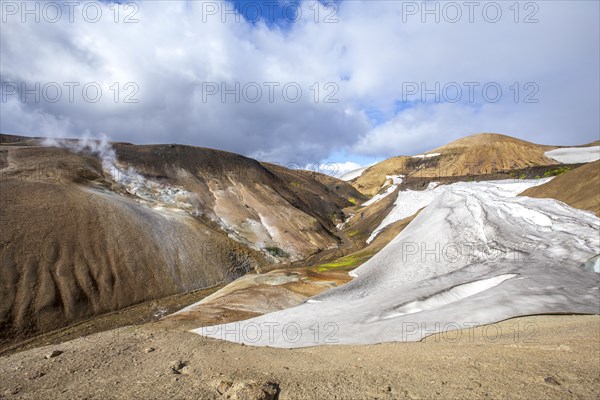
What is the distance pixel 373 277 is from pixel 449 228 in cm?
851

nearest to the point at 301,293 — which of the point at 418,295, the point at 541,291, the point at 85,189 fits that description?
the point at 418,295

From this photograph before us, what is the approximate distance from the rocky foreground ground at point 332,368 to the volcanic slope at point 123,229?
1601 centimetres

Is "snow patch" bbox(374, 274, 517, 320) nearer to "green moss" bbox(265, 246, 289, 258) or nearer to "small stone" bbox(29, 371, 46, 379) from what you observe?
"small stone" bbox(29, 371, 46, 379)

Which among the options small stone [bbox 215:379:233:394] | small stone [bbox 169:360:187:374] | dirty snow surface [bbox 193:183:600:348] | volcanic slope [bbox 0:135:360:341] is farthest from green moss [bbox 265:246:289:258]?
small stone [bbox 215:379:233:394]

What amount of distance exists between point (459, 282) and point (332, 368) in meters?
12.5

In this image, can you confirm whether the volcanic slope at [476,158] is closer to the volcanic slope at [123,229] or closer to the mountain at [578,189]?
the mountain at [578,189]

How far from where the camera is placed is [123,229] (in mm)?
33906

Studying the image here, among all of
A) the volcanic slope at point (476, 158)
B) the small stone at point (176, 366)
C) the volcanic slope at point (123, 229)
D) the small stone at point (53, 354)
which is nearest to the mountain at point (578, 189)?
the volcanic slope at point (123, 229)

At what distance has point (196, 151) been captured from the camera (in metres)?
65.8

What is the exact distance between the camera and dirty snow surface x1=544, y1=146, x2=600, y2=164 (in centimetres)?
9024

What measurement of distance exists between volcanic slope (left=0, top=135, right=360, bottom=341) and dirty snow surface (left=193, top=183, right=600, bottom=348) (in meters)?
15.6

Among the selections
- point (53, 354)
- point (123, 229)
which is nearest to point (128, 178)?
point (123, 229)

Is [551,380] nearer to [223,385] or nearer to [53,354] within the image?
[223,385]

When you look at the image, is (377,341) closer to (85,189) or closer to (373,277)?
(373,277)
